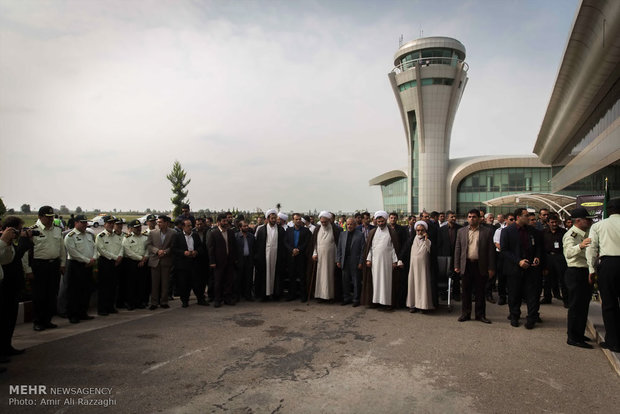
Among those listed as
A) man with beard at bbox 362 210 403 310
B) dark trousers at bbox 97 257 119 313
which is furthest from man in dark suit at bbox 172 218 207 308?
man with beard at bbox 362 210 403 310

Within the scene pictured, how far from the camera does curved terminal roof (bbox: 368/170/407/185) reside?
189 feet

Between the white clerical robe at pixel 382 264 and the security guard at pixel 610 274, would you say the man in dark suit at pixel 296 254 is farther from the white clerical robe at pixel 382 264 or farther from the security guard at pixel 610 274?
the security guard at pixel 610 274

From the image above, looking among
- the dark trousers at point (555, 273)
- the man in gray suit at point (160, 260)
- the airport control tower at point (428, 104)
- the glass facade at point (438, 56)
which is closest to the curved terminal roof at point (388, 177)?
the airport control tower at point (428, 104)

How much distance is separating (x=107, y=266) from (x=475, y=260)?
22.8 feet

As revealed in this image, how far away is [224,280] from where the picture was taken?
8.11 meters

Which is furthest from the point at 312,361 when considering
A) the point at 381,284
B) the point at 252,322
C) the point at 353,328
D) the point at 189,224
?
the point at 189,224

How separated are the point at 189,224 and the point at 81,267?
213cm

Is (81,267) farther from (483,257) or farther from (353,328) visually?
(483,257)

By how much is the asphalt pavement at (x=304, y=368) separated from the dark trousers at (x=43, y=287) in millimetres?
297

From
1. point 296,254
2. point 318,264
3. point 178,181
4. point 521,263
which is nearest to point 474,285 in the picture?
point 521,263

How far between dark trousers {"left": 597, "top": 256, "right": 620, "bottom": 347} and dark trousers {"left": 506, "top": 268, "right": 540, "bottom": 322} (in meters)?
1.45

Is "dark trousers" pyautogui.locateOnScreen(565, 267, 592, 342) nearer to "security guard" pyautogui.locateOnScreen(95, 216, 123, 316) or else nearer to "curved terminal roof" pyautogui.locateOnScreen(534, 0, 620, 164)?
"security guard" pyautogui.locateOnScreen(95, 216, 123, 316)

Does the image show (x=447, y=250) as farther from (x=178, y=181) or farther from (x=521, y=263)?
(x=178, y=181)

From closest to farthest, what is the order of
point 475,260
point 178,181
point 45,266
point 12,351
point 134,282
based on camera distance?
1. point 12,351
2. point 45,266
3. point 475,260
4. point 134,282
5. point 178,181
